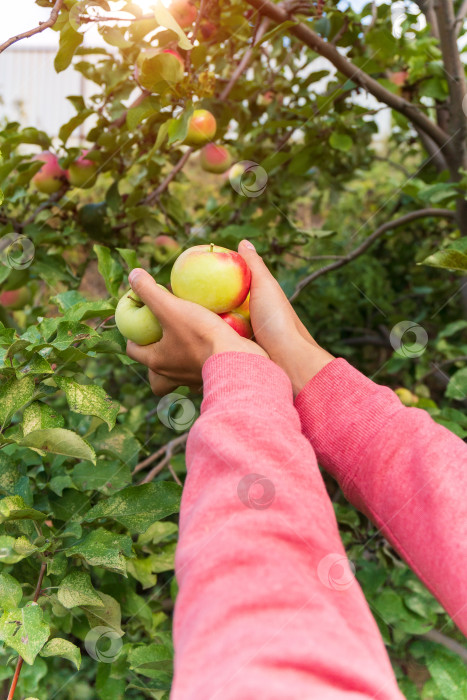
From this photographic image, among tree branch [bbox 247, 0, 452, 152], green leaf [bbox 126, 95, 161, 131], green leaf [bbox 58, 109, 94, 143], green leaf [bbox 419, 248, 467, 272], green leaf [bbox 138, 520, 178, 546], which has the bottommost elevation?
green leaf [bbox 138, 520, 178, 546]

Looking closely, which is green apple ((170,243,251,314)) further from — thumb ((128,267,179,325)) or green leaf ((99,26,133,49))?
green leaf ((99,26,133,49))

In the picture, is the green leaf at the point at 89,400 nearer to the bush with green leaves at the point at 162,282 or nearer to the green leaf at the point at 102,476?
the bush with green leaves at the point at 162,282

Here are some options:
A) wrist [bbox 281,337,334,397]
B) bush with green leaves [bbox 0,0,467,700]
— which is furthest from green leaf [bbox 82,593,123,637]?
wrist [bbox 281,337,334,397]

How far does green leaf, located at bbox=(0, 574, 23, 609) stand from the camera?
→ 2.15ft

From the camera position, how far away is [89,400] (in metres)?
0.72

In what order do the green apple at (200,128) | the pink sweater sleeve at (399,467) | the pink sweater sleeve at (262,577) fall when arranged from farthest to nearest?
the green apple at (200,128) → the pink sweater sleeve at (399,467) → the pink sweater sleeve at (262,577)

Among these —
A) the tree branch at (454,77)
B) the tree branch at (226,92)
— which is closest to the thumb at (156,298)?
the tree branch at (226,92)

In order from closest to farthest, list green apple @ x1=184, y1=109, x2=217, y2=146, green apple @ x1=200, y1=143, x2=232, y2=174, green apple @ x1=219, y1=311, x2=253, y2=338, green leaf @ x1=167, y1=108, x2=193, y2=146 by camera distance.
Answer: green apple @ x1=219, y1=311, x2=253, y2=338
green leaf @ x1=167, y1=108, x2=193, y2=146
green apple @ x1=184, y1=109, x2=217, y2=146
green apple @ x1=200, y1=143, x2=232, y2=174

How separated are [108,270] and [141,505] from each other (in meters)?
0.34

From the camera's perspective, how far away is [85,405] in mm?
715

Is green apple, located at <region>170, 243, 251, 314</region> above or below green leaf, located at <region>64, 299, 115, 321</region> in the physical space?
above

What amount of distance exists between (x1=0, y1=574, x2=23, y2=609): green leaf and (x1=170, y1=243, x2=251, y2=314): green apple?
1.26ft

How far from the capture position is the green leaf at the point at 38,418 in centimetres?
70

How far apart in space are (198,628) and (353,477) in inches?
12.0
